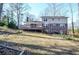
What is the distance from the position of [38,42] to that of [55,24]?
298 mm

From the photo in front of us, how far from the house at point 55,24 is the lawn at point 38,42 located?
2.8 inches

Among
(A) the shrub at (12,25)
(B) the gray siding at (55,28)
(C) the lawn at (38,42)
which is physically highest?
(A) the shrub at (12,25)

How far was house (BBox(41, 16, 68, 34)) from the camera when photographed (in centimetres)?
334

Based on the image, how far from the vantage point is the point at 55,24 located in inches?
132

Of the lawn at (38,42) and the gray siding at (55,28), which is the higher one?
the gray siding at (55,28)

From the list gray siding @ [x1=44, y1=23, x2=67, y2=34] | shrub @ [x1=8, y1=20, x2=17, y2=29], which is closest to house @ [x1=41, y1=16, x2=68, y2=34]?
gray siding @ [x1=44, y1=23, x2=67, y2=34]

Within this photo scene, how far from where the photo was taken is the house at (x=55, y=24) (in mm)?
3338

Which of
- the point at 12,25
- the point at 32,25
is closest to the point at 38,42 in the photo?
the point at 32,25

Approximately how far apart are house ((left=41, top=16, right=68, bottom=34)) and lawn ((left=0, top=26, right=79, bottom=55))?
7 centimetres

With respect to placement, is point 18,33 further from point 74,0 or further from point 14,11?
point 74,0

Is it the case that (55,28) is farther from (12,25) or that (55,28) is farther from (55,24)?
(12,25)

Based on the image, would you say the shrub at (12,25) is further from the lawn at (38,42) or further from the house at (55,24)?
the house at (55,24)

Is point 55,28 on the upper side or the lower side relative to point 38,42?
upper

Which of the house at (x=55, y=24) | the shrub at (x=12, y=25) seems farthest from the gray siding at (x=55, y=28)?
the shrub at (x=12, y=25)
